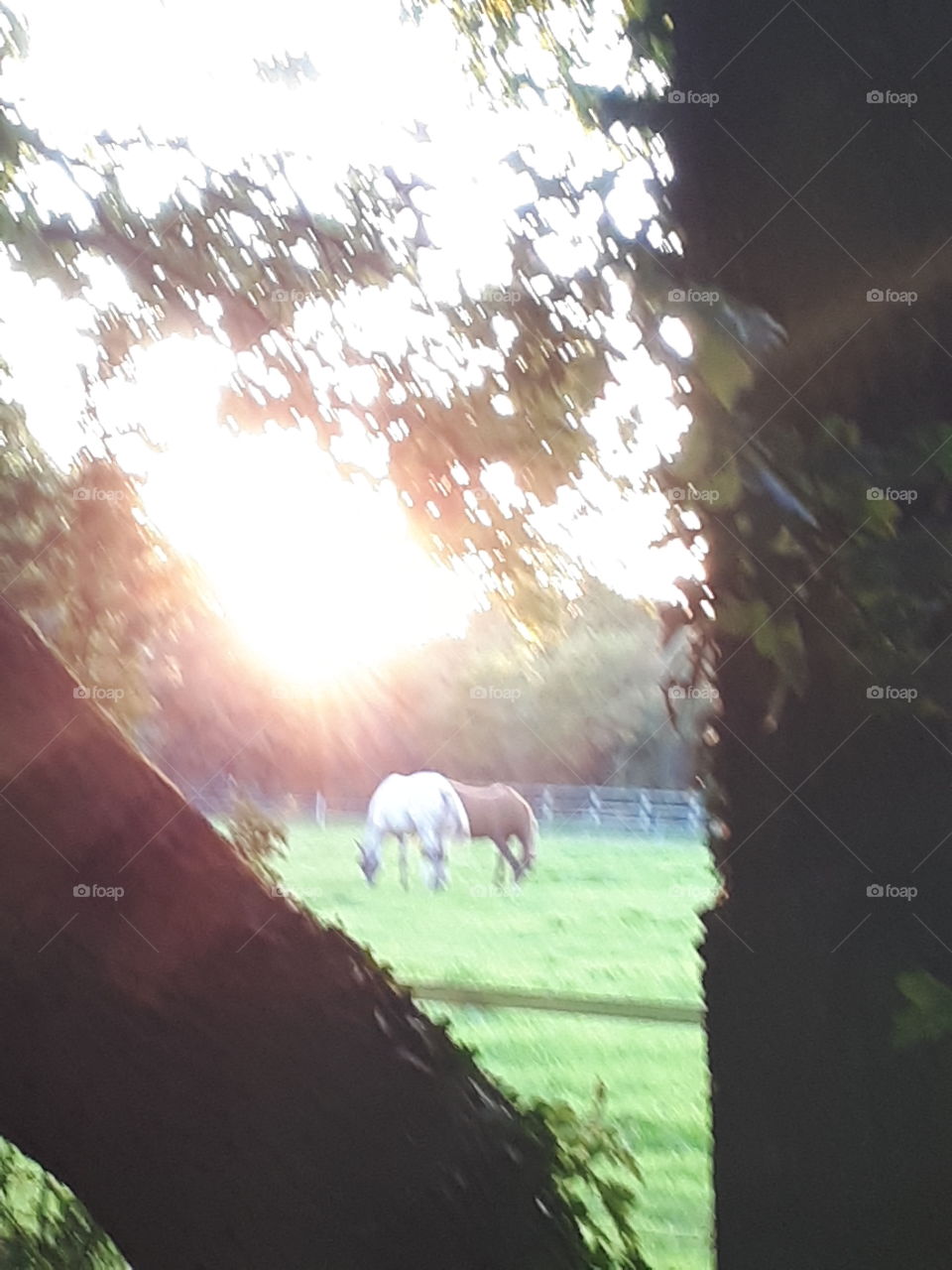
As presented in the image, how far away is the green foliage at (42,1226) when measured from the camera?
1.47 metres

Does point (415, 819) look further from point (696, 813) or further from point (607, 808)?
point (696, 813)

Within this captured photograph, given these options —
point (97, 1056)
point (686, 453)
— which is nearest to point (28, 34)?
point (686, 453)

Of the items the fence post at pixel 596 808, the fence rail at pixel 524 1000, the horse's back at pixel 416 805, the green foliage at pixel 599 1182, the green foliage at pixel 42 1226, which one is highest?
the fence post at pixel 596 808

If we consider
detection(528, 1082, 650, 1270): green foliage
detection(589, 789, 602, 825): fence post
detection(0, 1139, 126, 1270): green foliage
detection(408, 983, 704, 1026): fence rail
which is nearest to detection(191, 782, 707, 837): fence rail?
detection(589, 789, 602, 825): fence post

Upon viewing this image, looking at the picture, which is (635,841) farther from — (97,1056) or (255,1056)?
(97,1056)

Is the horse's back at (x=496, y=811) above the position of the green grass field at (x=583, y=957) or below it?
above

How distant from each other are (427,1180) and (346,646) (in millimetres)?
686

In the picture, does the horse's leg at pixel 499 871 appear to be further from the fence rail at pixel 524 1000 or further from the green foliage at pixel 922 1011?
the green foliage at pixel 922 1011

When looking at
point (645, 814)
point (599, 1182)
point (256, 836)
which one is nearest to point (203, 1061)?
point (256, 836)

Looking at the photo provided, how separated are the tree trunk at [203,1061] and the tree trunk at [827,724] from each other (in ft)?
1.06

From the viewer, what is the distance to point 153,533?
1474 mm

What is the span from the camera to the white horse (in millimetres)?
1444

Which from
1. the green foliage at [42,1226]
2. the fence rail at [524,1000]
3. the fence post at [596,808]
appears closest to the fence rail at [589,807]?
the fence post at [596,808]

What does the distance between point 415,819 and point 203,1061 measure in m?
0.40
